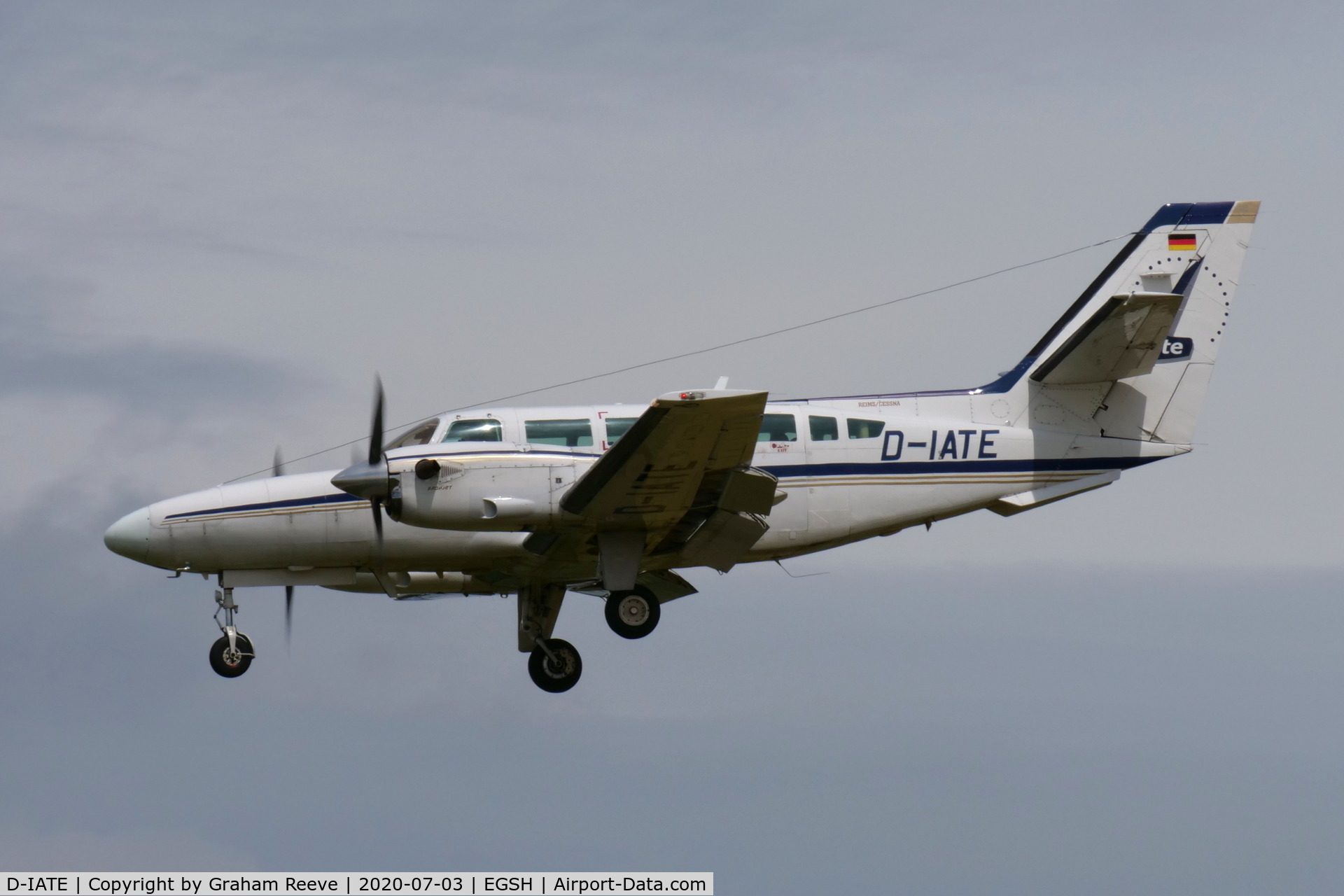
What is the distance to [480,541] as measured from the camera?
22375 mm

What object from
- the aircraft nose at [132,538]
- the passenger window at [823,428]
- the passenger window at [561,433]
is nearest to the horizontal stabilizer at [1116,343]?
the passenger window at [823,428]

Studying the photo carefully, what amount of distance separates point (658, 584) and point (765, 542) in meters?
2.55

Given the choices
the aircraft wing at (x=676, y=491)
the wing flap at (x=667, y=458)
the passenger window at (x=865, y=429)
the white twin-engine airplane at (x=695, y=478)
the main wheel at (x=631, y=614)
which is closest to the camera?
the wing flap at (x=667, y=458)

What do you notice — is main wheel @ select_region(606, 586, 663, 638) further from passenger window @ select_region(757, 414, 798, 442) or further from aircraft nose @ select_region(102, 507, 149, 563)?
aircraft nose @ select_region(102, 507, 149, 563)

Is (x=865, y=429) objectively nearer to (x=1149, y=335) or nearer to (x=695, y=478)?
(x=695, y=478)

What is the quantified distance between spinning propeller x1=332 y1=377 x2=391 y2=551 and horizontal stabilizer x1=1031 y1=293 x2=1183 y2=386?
9690mm

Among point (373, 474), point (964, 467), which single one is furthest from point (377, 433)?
point (964, 467)

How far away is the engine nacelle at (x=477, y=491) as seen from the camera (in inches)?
772

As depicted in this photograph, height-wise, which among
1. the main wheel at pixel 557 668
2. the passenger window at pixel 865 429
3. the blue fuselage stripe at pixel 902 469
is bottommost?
the main wheel at pixel 557 668

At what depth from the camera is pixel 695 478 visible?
1983 centimetres

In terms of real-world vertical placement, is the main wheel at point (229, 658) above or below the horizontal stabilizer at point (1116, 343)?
below

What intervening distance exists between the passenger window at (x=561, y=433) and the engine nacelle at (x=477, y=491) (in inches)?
62.6

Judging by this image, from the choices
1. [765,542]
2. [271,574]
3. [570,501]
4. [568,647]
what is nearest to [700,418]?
[570,501]

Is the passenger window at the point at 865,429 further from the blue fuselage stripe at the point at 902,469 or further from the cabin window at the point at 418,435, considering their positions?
the cabin window at the point at 418,435
